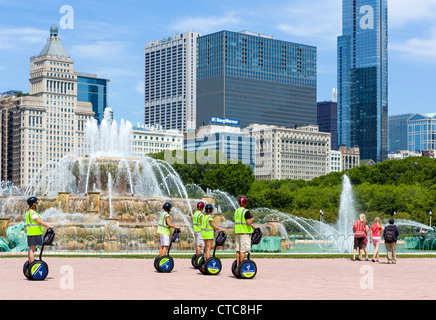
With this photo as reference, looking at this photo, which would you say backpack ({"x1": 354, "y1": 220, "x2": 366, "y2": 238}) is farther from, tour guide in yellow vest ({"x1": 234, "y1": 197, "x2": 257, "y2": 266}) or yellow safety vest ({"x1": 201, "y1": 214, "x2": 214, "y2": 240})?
tour guide in yellow vest ({"x1": 234, "y1": 197, "x2": 257, "y2": 266})

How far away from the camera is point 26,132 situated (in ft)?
639

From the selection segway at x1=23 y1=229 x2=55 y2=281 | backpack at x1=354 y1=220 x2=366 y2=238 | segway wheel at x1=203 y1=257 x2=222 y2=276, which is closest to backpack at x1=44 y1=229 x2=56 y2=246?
segway at x1=23 y1=229 x2=55 y2=281

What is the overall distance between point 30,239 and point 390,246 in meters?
13.3

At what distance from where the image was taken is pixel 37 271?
18.2 m

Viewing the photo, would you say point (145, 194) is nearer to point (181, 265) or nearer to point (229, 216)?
point (229, 216)

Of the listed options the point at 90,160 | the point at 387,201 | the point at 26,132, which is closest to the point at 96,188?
the point at 90,160

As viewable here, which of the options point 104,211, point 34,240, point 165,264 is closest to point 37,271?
point 34,240

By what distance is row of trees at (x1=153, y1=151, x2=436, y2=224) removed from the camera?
84625 mm

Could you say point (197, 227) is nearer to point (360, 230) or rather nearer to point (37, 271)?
point (37, 271)

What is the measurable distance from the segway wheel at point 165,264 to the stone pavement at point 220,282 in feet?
0.68

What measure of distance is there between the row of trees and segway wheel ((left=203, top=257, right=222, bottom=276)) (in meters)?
60.2

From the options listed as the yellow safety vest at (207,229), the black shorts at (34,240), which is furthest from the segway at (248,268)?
the black shorts at (34,240)

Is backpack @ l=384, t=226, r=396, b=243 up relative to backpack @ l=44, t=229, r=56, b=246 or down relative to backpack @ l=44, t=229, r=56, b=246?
down
